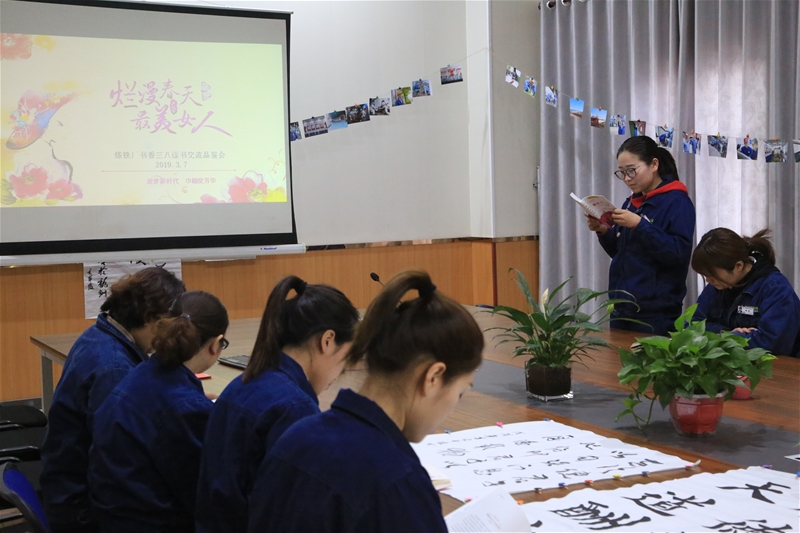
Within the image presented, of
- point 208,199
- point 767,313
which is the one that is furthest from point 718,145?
point 208,199

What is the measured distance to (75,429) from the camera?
1.98 m

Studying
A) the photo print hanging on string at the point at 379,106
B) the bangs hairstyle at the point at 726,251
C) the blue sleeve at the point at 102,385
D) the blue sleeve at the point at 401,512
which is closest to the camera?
the blue sleeve at the point at 401,512

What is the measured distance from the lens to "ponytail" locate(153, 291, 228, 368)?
1666 mm

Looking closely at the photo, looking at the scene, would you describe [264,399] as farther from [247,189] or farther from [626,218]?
[247,189]

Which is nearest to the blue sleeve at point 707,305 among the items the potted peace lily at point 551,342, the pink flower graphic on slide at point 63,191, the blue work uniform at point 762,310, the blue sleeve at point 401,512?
the blue work uniform at point 762,310

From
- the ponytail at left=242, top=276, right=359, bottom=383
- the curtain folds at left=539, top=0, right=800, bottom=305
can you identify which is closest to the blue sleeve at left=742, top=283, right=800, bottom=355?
the curtain folds at left=539, top=0, right=800, bottom=305

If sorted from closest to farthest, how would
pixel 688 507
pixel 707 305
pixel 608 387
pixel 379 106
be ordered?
pixel 688 507
pixel 608 387
pixel 707 305
pixel 379 106

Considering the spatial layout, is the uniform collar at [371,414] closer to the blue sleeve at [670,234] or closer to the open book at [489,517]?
the open book at [489,517]

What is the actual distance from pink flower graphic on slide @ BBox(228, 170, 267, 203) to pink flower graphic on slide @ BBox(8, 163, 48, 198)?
1009 mm

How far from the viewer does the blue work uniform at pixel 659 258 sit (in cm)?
317

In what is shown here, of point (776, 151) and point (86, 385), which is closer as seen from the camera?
point (86, 385)

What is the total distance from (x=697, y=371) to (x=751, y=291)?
1220mm

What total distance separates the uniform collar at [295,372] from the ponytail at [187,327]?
308 millimetres

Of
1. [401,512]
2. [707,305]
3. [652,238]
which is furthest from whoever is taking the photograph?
[652,238]
